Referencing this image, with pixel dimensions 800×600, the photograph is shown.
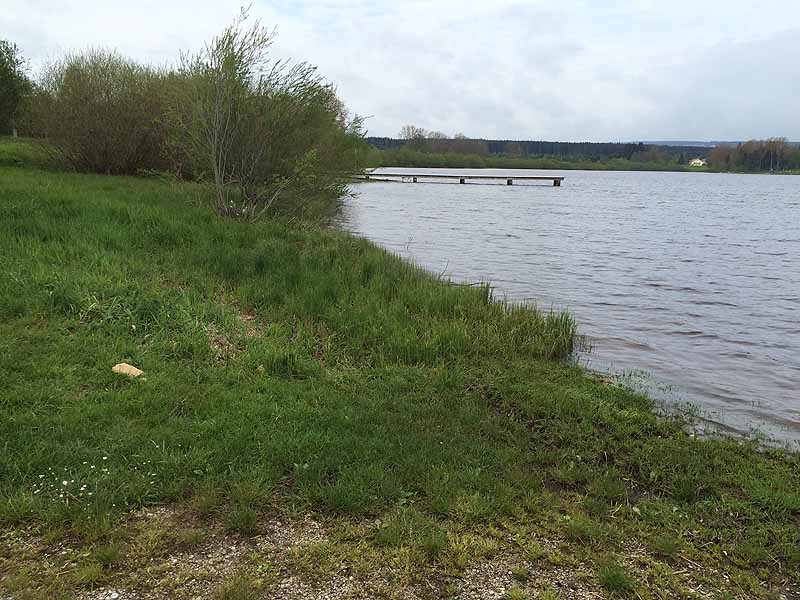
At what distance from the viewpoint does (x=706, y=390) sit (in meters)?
8.23

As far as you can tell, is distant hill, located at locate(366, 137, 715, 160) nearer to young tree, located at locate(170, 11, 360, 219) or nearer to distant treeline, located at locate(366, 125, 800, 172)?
distant treeline, located at locate(366, 125, 800, 172)

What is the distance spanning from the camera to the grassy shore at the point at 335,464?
3.54 metres

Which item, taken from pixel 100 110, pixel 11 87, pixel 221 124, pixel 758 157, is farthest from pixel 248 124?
pixel 758 157

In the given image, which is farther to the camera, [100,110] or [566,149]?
[566,149]

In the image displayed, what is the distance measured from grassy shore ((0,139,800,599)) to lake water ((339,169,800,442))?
1.78 m

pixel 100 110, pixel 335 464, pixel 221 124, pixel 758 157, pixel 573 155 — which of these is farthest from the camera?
pixel 573 155

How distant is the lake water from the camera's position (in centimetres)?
859

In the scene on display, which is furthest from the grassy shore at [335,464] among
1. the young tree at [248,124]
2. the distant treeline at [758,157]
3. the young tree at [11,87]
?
the distant treeline at [758,157]

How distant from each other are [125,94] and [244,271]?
16114 millimetres

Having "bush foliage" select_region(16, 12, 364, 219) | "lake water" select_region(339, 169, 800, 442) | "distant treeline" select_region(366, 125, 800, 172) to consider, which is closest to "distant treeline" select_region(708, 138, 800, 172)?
"distant treeline" select_region(366, 125, 800, 172)

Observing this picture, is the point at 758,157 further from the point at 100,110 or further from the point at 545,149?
the point at 100,110

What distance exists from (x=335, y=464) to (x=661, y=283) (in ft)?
A: 48.3

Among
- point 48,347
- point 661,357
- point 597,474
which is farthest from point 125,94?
point 597,474

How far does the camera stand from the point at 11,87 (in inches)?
1054
